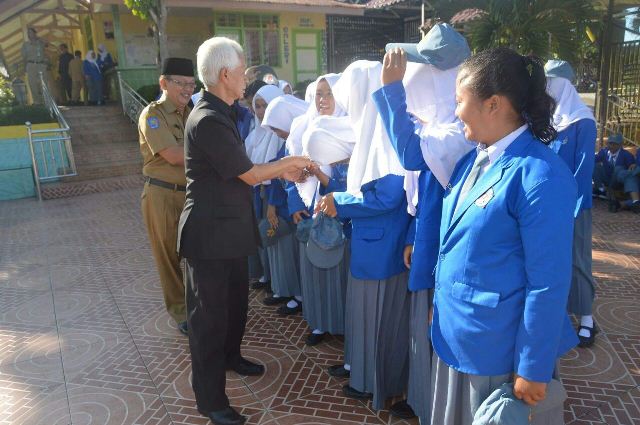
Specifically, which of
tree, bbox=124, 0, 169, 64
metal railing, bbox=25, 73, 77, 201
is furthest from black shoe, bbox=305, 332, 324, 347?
tree, bbox=124, 0, 169, 64

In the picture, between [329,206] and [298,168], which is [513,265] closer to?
[329,206]

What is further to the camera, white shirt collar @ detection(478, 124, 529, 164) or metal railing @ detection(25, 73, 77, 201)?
metal railing @ detection(25, 73, 77, 201)

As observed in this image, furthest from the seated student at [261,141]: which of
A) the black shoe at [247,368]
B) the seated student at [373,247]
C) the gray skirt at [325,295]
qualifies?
the seated student at [373,247]

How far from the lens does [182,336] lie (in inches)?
143

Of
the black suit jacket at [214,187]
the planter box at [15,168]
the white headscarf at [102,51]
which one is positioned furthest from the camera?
the white headscarf at [102,51]

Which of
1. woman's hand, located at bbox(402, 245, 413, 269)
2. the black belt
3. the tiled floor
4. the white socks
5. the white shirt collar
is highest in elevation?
the white shirt collar

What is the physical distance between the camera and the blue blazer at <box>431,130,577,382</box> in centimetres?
145

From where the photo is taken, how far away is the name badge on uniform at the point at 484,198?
1547 millimetres

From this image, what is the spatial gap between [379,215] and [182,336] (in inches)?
78.3

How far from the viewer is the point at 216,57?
2.35m

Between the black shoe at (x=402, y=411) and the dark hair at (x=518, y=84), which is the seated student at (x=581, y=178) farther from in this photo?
the dark hair at (x=518, y=84)

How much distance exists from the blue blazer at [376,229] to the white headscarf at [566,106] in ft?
4.61

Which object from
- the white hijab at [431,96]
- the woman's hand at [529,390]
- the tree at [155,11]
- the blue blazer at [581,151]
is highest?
the tree at [155,11]

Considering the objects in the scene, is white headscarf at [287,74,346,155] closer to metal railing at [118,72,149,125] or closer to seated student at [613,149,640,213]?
seated student at [613,149,640,213]
